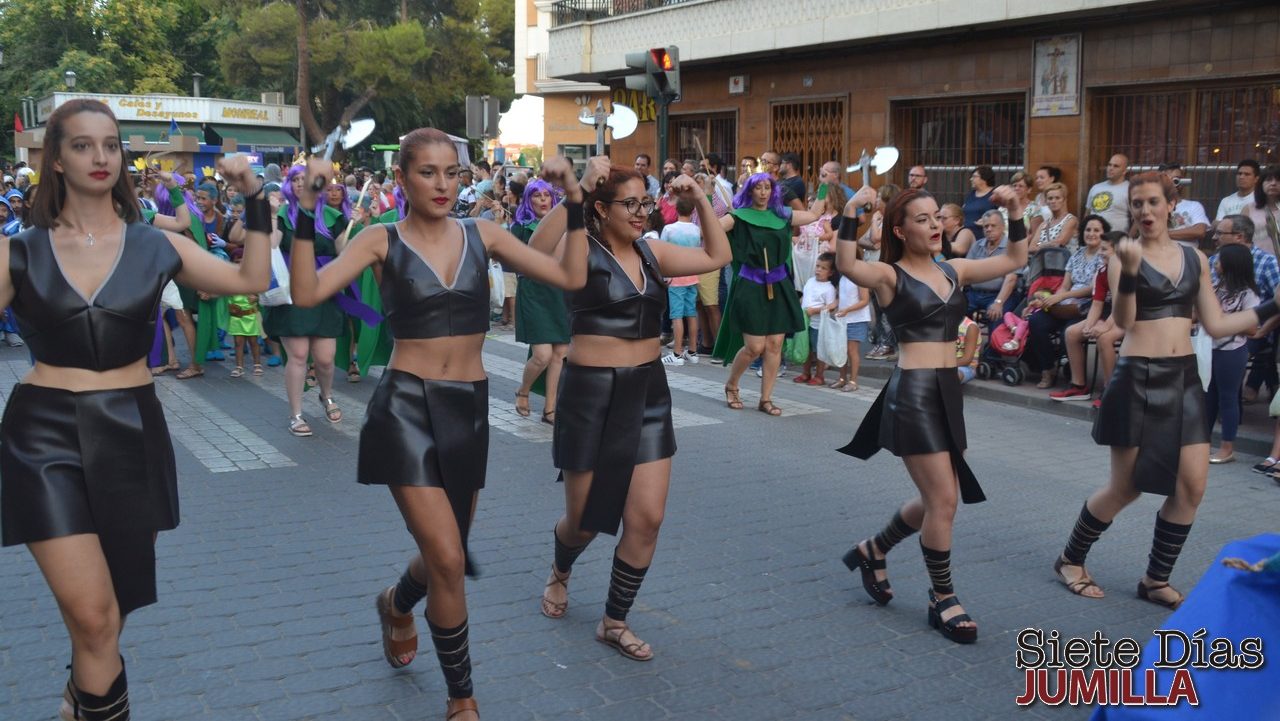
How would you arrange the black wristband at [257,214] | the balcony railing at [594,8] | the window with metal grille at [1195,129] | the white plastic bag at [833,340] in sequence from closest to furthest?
the black wristband at [257,214] → the white plastic bag at [833,340] → the window with metal grille at [1195,129] → the balcony railing at [594,8]

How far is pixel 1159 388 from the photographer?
5574 millimetres

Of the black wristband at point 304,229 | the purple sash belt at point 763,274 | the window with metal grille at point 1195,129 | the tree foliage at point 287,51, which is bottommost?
the purple sash belt at point 763,274

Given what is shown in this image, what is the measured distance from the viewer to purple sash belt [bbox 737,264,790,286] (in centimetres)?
1048

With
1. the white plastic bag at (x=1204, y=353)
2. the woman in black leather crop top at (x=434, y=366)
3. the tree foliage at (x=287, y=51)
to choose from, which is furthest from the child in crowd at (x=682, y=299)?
the tree foliage at (x=287, y=51)

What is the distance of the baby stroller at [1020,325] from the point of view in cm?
1162

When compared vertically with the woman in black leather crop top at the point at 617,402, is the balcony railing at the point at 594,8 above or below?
above

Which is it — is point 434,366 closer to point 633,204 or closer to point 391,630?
point 391,630

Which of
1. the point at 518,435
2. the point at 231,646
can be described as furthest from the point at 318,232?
the point at 231,646

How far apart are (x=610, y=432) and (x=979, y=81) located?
13389mm

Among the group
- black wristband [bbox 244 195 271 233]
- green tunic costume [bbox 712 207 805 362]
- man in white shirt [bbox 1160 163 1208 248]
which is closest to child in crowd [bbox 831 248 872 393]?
green tunic costume [bbox 712 207 805 362]

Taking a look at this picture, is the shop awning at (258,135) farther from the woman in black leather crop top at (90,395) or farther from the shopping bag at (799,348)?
the woman in black leather crop top at (90,395)

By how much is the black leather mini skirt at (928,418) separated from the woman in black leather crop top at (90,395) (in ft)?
8.93

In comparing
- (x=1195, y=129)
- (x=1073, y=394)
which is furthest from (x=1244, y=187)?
(x=1195, y=129)

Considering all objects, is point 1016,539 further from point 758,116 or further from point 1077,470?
point 758,116
